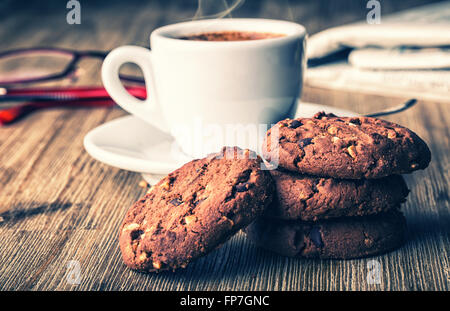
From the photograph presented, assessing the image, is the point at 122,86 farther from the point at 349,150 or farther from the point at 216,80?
the point at 349,150

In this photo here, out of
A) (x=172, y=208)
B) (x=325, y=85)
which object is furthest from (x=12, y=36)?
(x=172, y=208)

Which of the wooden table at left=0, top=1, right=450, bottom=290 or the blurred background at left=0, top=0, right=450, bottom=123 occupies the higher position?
the wooden table at left=0, top=1, right=450, bottom=290

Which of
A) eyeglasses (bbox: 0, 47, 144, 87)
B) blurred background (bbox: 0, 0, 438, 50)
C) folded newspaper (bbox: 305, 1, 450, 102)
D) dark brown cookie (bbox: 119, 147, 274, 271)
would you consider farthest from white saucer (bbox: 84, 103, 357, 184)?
blurred background (bbox: 0, 0, 438, 50)

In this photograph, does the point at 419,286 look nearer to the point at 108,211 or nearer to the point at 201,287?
the point at 201,287

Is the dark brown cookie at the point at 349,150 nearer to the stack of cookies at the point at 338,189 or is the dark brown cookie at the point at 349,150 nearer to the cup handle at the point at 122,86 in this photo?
the stack of cookies at the point at 338,189

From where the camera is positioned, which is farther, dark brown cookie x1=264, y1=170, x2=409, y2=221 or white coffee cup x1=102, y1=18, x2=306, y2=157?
white coffee cup x1=102, y1=18, x2=306, y2=157

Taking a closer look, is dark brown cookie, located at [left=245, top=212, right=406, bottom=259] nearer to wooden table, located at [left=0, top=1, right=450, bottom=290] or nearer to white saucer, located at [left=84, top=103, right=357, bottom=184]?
wooden table, located at [left=0, top=1, right=450, bottom=290]

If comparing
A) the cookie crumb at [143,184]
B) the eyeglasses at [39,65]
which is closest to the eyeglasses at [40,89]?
the eyeglasses at [39,65]

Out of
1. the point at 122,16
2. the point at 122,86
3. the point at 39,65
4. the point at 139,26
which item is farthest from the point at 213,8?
the point at 122,16
